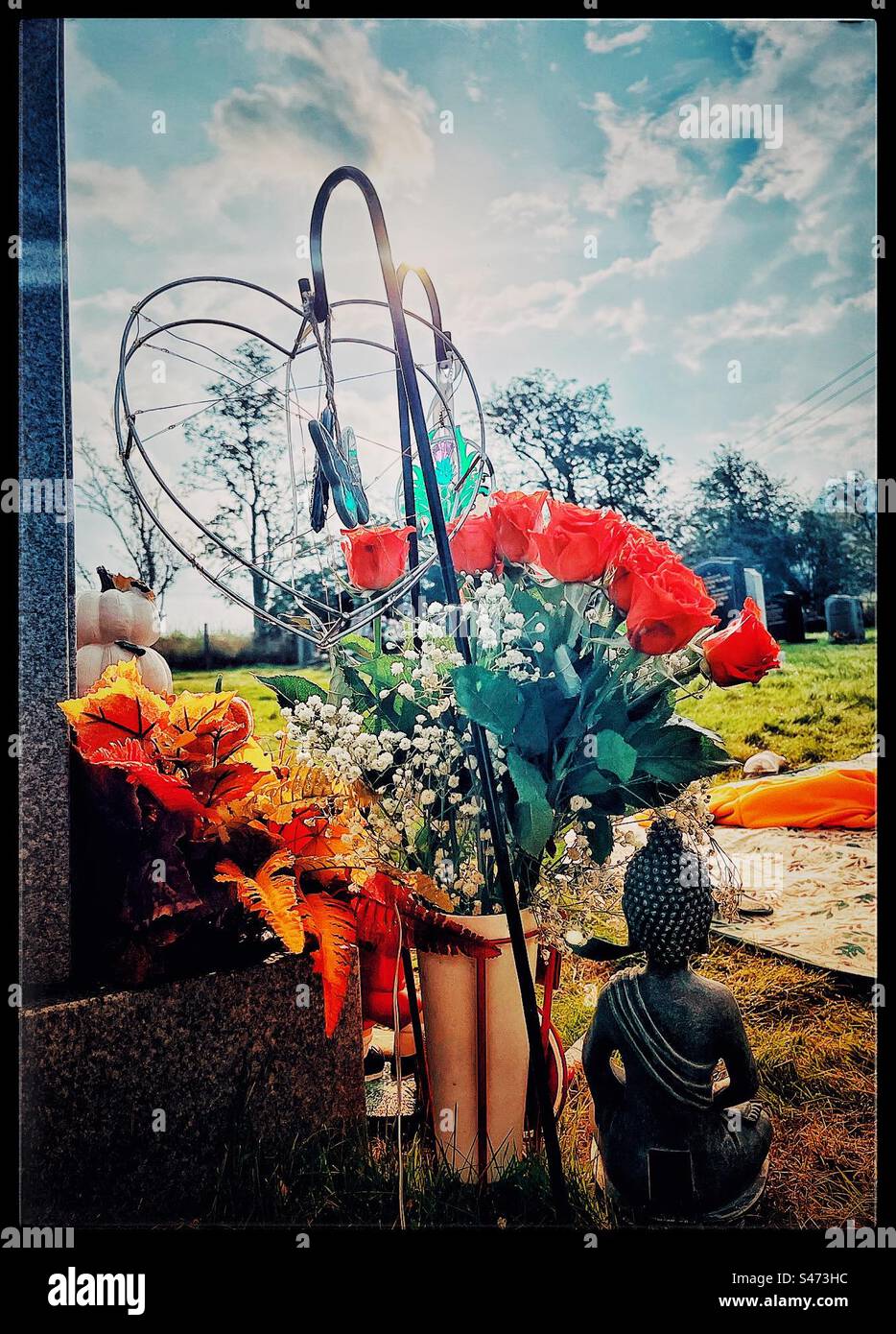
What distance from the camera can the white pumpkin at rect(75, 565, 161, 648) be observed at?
1308mm

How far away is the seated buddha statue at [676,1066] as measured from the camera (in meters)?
0.80

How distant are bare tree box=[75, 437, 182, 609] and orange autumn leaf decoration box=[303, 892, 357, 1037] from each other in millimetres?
722

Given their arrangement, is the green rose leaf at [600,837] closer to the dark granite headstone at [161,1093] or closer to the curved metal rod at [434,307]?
the dark granite headstone at [161,1093]

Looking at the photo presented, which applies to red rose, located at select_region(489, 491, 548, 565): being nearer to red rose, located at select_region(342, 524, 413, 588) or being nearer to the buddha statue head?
red rose, located at select_region(342, 524, 413, 588)

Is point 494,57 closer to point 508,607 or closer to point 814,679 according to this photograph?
point 508,607

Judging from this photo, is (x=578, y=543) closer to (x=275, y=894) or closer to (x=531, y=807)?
(x=531, y=807)

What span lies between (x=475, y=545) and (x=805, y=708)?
944 mm

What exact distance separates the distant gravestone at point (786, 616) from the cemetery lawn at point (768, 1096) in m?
0.02

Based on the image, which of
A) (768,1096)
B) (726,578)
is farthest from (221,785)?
(726,578)

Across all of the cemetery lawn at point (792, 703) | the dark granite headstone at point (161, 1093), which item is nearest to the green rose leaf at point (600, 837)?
the dark granite headstone at point (161, 1093)

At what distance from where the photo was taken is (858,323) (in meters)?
1.23

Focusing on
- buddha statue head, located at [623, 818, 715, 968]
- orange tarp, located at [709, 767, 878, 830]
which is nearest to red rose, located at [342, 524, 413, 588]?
buddha statue head, located at [623, 818, 715, 968]

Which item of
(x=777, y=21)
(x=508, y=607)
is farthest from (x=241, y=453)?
(x=777, y=21)
